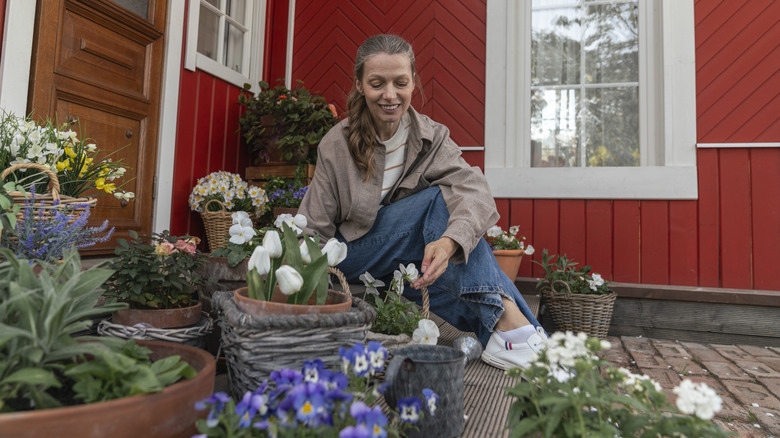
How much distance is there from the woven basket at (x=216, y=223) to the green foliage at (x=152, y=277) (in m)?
1.41

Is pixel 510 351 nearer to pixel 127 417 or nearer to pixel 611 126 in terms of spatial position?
pixel 127 417

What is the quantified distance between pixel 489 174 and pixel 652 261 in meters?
1.17

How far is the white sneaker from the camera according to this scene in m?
1.25

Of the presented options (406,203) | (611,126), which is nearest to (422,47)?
(611,126)

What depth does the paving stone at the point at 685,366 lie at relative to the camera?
2.02 meters

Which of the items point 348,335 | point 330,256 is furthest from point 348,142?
point 348,335

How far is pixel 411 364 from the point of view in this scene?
75 cm

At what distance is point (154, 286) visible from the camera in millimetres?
1058

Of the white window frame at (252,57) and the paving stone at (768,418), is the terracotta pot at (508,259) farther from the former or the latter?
the white window frame at (252,57)

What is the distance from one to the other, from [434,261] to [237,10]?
287 centimetres

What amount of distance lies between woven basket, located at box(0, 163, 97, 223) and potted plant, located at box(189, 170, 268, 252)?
1.39 metres

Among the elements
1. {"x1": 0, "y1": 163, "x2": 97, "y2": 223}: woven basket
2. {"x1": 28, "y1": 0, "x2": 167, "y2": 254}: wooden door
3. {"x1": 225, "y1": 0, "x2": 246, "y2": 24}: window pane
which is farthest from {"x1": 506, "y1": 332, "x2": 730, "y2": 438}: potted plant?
{"x1": 225, "y1": 0, "x2": 246, "y2": 24}: window pane

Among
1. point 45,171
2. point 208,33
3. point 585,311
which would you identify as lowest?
point 585,311

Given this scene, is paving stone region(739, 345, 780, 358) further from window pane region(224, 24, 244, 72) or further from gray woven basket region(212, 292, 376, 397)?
window pane region(224, 24, 244, 72)
